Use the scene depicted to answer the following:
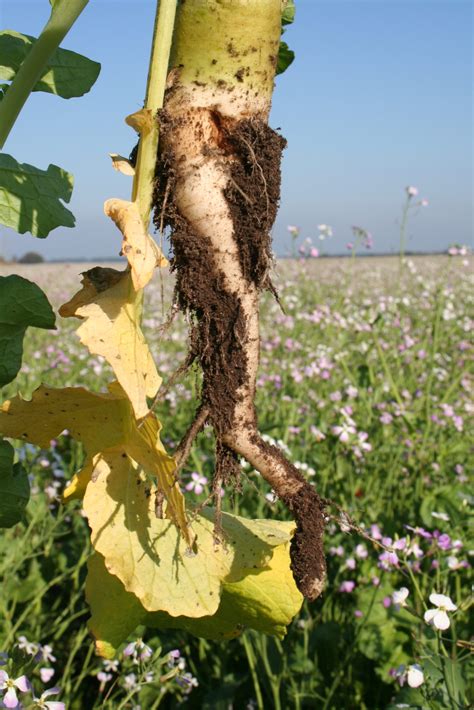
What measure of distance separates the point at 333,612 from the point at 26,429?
183 cm

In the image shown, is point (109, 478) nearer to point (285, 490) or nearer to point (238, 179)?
point (285, 490)

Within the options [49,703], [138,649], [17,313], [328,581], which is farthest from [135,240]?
[328,581]

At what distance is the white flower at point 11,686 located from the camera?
1.10 meters

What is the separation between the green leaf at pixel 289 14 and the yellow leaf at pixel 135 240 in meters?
0.49

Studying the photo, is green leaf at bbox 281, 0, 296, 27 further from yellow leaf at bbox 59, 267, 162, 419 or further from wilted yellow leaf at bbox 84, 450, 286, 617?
wilted yellow leaf at bbox 84, 450, 286, 617

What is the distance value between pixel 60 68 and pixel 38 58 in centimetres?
23

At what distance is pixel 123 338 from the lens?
707 mm

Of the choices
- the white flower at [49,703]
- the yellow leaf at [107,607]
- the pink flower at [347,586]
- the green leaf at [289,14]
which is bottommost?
the pink flower at [347,586]

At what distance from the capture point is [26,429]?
884mm

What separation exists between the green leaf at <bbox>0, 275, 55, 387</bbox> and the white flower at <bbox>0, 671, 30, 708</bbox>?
0.46 metres

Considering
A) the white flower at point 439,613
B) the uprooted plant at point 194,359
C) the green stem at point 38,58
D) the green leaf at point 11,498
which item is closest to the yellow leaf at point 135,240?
→ the uprooted plant at point 194,359

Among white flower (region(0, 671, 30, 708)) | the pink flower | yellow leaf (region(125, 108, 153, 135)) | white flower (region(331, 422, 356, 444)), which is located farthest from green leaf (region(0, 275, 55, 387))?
white flower (region(331, 422, 356, 444))

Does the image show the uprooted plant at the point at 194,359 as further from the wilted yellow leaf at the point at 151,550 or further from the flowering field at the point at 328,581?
the flowering field at the point at 328,581

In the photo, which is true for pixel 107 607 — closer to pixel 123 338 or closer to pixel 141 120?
pixel 123 338
